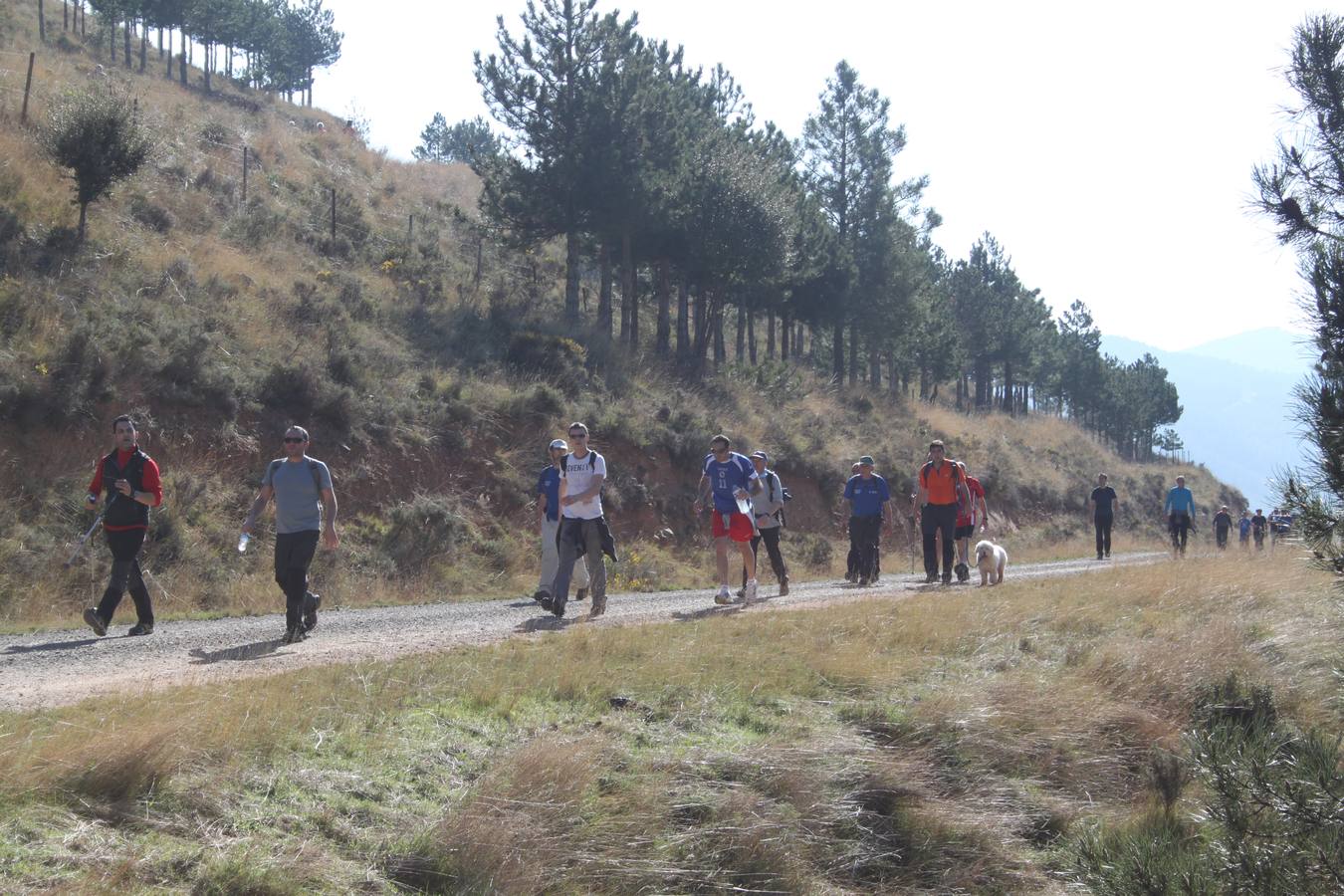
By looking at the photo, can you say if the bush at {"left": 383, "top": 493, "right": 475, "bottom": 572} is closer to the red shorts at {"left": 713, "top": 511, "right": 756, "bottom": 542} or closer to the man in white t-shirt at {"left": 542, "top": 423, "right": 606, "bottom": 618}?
the red shorts at {"left": 713, "top": 511, "right": 756, "bottom": 542}

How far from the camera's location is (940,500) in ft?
52.6

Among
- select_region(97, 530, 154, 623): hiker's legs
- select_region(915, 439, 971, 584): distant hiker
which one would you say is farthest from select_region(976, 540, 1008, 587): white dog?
select_region(97, 530, 154, 623): hiker's legs

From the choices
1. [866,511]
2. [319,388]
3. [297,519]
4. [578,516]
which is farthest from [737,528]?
[319,388]

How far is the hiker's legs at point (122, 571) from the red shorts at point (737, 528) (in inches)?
240

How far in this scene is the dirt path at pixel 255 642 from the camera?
7809mm

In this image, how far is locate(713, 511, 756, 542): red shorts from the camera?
44.1ft

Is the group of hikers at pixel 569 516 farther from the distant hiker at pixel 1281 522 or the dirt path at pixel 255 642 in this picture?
the dirt path at pixel 255 642

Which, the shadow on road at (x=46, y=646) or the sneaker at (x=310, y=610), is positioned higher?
the sneaker at (x=310, y=610)

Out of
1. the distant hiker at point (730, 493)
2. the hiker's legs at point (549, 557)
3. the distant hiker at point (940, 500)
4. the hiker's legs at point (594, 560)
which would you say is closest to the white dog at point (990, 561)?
the distant hiker at point (940, 500)

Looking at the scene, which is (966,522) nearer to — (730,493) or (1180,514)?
(730,493)

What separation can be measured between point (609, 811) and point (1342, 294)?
5.06m

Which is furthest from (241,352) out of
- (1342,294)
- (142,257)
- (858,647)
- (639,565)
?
(1342,294)

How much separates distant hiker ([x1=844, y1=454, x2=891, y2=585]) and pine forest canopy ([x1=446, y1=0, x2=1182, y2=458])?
50.7 feet

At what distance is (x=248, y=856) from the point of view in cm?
540
